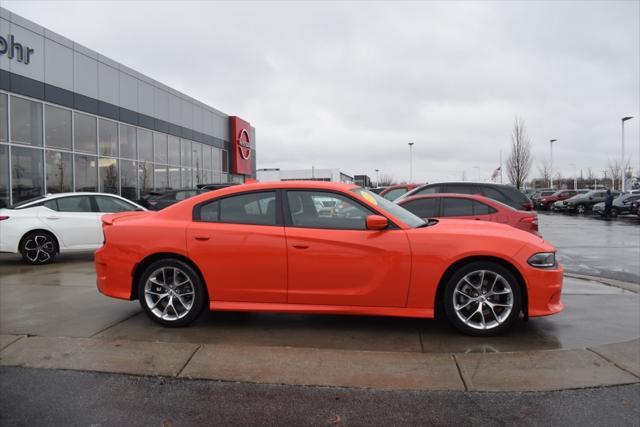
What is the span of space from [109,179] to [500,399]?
19255 millimetres

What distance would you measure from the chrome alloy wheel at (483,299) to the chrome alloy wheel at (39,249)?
320 inches

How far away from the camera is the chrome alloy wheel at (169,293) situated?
4.83 m

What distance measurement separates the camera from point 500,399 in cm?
330

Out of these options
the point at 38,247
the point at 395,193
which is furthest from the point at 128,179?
the point at 395,193

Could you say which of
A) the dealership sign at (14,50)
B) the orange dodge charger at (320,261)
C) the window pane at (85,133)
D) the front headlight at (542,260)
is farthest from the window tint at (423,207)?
the window pane at (85,133)

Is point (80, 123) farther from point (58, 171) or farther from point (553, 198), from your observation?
point (553, 198)

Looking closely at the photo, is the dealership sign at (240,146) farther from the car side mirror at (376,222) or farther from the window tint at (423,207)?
the car side mirror at (376,222)

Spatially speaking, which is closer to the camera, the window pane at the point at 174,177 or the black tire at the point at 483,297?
the black tire at the point at 483,297

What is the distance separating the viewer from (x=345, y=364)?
390 centimetres

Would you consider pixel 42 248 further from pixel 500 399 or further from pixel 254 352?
pixel 500 399

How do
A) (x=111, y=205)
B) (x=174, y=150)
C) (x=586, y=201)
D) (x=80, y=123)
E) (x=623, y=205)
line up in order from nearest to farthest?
1. (x=111, y=205)
2. (x=80, y=123)
3. (x=174, y=150)
4. (x=623, y=205)
5. (x=586, y=201)

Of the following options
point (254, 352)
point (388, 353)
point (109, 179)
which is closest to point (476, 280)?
point (388, 353)

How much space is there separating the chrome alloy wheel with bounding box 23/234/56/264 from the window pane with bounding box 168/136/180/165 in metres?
16.4

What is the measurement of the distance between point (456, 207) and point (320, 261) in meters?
4.97
